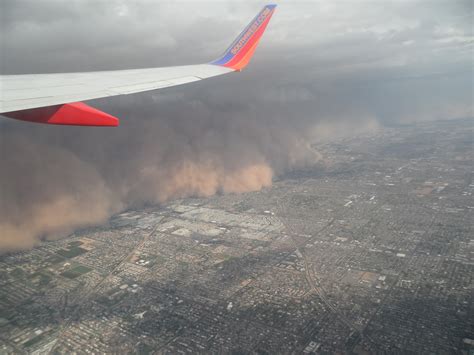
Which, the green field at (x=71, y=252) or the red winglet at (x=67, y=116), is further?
the green field at (x=71, y=252)

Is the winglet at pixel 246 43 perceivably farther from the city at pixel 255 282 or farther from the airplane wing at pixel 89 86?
the city at pixel 255 282

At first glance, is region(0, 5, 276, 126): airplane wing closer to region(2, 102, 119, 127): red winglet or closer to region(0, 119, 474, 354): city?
region(2, 102, 119, 127): red winglet

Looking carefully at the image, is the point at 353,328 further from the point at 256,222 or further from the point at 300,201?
the point at 300,201

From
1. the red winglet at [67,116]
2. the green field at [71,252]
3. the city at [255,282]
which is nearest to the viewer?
the red winglet at [67,116]

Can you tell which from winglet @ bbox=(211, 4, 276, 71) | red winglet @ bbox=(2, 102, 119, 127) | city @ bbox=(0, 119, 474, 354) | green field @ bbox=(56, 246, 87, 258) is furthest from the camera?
green field @ bbox=(56, 246, 87, 258)

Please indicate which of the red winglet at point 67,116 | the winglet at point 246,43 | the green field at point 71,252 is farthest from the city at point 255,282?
the red winglet at point 67,116

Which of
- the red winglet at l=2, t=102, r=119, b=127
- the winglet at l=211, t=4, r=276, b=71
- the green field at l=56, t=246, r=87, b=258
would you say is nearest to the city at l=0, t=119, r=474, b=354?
the green field at l=56, t=246, r=87, b=258

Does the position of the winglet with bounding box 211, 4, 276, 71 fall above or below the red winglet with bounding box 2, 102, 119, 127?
above

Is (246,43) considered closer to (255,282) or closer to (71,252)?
(255,282)
